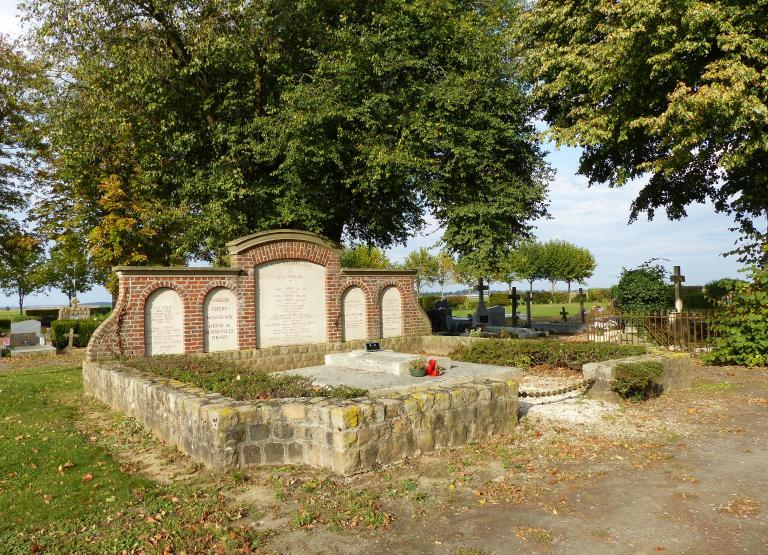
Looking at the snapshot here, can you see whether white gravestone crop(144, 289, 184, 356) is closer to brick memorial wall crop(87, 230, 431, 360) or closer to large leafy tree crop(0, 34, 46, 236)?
brick memorial wall crop(87, 230, 431, 360)

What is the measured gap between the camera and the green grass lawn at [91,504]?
4242 mm

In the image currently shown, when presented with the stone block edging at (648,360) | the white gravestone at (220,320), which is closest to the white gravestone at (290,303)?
the white gravestone at (220,320)

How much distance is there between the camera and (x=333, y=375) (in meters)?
11.4

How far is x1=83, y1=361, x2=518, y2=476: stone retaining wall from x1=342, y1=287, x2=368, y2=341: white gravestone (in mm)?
8303

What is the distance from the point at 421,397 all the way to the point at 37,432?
225 inches

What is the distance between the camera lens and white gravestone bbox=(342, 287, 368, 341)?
15375 mm

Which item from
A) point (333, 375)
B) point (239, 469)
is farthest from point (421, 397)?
point (333, 375)

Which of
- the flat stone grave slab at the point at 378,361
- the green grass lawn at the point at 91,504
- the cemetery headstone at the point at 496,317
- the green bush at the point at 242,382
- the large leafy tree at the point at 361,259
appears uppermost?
the large leafy tree at the point at 361,259

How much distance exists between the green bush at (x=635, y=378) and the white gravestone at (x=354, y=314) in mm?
7997

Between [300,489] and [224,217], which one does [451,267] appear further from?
[300,489]

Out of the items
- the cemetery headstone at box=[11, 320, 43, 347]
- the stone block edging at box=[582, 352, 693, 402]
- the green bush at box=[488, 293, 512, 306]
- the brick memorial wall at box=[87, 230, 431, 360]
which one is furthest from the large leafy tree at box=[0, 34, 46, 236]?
the green bush at box=[488, 293, 512, 306]

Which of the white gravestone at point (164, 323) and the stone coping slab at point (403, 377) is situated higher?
the white gravestone at point (164, 323)

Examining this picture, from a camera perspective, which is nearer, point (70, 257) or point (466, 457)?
point (466, 457)

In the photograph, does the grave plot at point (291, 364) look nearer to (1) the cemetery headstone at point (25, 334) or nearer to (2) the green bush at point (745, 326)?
(2) the green bush at point (745, 326)
